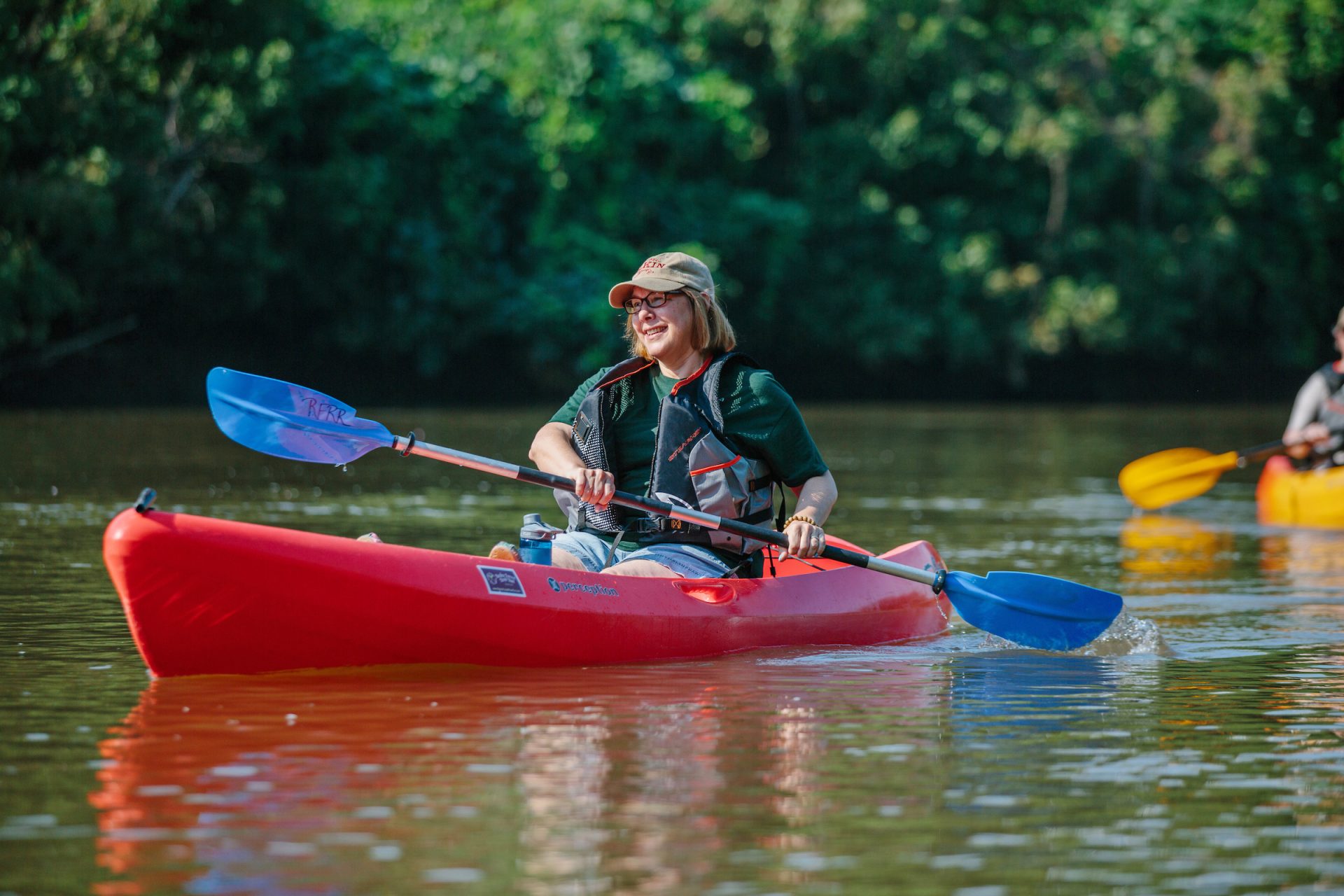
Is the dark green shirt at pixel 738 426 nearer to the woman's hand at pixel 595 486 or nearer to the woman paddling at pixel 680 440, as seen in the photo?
the woman paddling at pixel 680 440

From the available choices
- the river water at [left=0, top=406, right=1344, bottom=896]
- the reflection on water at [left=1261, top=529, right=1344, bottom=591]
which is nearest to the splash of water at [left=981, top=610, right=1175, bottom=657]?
the river water at [left=0, top=406, right=1344, bottom=896]

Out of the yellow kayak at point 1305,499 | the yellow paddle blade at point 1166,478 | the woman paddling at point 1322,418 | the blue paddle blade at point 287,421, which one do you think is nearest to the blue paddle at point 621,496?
the blue paddle blade at point 287,421

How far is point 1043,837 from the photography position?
12.6 feet

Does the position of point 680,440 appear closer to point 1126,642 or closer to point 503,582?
point 503,582

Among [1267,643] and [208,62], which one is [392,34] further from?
[1267,643]

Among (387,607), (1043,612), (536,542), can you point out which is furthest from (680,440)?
(1043,612)

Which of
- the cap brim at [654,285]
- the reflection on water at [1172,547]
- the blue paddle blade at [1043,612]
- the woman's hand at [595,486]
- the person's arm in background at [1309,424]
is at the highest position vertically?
the cap brim at [654,285]

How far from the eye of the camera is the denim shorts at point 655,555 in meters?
6.29

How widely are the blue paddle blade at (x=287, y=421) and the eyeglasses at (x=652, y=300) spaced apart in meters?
0.88

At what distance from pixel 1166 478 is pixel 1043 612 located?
6803 millimetres

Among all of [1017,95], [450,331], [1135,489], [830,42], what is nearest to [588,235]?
[450,331]

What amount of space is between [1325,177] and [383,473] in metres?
28.7

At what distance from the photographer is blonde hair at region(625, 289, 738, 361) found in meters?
6.07

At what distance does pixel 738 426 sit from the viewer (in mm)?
6145
